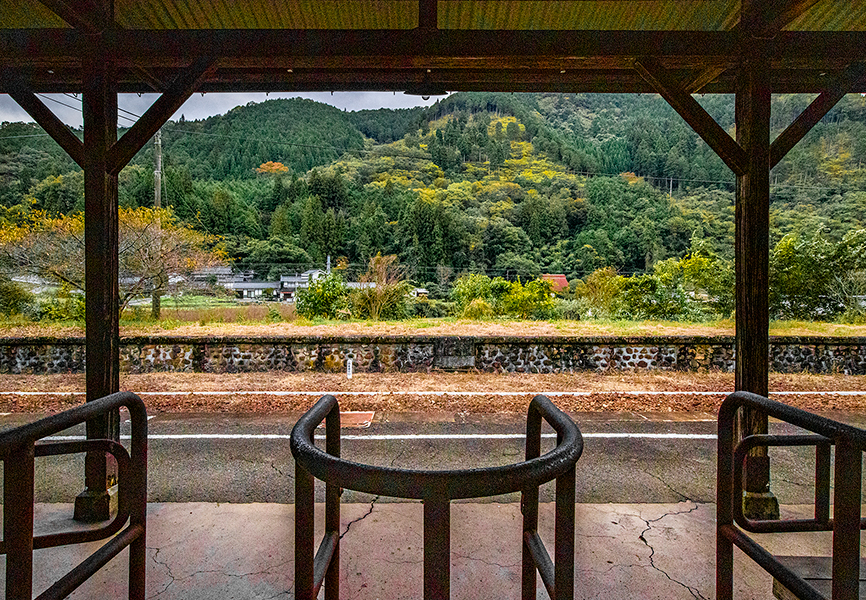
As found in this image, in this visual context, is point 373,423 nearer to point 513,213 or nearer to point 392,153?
point 513,213

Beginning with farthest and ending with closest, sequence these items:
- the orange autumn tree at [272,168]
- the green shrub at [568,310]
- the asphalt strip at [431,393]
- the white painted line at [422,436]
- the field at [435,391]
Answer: the orange autumn tree at [272,168] → the green shrub at [568,310] → the asphalt strip at [431,393] → the field at [435,391] → the white painted line at [422,436]

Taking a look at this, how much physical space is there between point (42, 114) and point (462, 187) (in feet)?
134

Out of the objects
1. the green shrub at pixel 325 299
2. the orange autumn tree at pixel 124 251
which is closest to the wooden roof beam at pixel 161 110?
the orange autumn tree at pixel 124 251

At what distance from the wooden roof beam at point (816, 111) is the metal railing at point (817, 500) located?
2.24 meters

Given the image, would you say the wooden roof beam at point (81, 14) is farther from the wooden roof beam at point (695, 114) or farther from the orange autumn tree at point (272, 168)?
the orange autumn tree at point (272, 168)

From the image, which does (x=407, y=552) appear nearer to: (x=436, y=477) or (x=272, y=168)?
(x=436, y=477)

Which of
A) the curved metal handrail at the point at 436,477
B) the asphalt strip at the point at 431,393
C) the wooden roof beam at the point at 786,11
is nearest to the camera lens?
the curved metal handrail at the point at 436,477

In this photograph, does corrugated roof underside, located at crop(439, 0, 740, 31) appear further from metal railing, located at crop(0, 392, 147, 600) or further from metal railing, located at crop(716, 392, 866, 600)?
metal railing, located at crop(0, 392, 147, 600)

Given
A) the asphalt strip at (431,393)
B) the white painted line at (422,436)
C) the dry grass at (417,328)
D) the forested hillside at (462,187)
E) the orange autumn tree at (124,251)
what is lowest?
the white painted line at (422,436)

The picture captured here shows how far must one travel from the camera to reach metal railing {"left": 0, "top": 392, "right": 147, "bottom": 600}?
4.37 ft

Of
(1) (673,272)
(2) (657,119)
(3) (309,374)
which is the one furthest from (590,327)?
(2) (657,119)

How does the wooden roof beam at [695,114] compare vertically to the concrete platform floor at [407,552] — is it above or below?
above

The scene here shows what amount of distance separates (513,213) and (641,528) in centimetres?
3855

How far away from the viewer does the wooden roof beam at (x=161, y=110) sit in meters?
3.04
